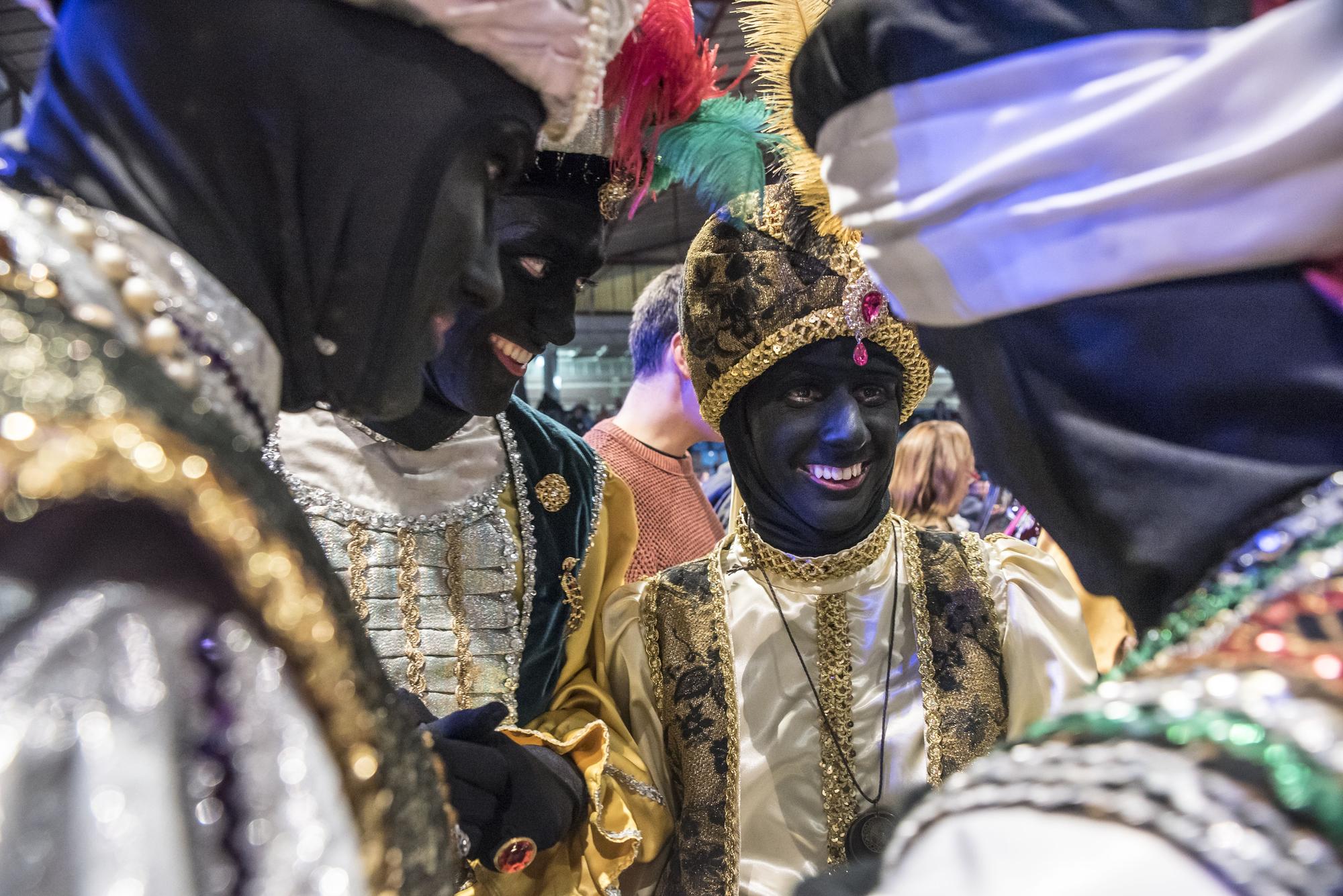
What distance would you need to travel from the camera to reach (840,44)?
0.95m

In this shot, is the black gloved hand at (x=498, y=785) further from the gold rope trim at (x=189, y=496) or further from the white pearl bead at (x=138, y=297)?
the white pearl bead at (x=138, y=297)

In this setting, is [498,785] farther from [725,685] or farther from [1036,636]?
[1036,636]

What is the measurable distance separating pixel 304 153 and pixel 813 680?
1.38 m

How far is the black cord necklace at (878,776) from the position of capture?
1.81 meters

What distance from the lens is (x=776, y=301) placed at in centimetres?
198

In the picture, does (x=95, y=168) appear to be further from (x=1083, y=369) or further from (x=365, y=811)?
(x=1083, y=369)

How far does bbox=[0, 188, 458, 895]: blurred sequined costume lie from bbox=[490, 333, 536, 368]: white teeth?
3.17 ft

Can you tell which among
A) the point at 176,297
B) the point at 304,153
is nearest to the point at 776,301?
the point at 304,153

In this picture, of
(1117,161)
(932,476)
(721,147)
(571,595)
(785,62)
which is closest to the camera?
(1117,161)

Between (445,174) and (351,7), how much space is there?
0.56 feet

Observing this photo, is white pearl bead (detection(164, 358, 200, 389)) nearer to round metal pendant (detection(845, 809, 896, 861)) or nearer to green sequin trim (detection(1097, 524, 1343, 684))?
green sequin trim (detection(1097, 524, 1343, 684))

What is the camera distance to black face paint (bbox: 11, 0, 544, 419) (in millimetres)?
873

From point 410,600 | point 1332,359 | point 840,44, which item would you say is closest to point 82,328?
point 840,44

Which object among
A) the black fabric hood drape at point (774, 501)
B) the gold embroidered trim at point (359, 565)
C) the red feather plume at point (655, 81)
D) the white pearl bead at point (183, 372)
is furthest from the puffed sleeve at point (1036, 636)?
the white pearl bead at point (183, 372)
